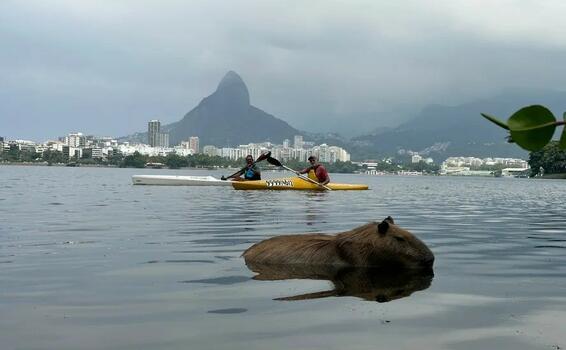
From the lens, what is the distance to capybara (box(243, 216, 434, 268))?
763 centimetres

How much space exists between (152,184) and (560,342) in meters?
36.5

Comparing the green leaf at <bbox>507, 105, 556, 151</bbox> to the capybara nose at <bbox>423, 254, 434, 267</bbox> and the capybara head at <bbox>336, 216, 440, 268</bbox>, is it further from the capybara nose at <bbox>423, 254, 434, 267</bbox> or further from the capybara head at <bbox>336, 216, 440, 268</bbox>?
the capybara nose at <bbox>423, 254, 434, 267</bbox>

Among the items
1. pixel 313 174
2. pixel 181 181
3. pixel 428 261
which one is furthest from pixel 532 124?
pixel 181 181

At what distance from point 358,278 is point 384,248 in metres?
0.73

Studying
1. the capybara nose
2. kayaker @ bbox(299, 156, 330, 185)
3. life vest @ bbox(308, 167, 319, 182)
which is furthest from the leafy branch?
life vest @ bbox(308, 167, 319, 182)

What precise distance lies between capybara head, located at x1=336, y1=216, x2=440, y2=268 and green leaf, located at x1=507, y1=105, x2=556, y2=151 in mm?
6385

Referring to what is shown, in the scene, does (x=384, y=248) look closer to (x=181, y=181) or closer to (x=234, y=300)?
(x=234, y=300)

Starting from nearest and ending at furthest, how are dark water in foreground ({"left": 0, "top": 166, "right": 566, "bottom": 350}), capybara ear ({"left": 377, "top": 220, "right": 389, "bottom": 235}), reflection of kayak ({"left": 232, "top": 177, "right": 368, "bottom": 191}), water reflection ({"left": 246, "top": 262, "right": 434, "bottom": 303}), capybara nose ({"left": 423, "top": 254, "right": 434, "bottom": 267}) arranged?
dark water in foreground ({"left": 0, "top": 166, "right": 566, "bottom": 350})
water reflection ({"left": 246, "top": 262, "right": 434, "bottom": 303})
capybara ear ({"left": 377, "top": 220, "right": 389, "bottom": 235})
capybara nose ({"left": 423, "top": 254, "right": 434, "bottom": 267})
reflection of kayak ({"left": 232, "top": 177, "right": 368, "bottom": 191})

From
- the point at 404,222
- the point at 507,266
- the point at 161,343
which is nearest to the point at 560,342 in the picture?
the point at 161,343

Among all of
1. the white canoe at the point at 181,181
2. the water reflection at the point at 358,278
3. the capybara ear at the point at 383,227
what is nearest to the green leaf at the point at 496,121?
the water reflection at the point at 358,278

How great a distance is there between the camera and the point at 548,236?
12.8m

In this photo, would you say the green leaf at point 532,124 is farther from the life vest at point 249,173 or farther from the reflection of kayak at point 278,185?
the life vest at point 249,173

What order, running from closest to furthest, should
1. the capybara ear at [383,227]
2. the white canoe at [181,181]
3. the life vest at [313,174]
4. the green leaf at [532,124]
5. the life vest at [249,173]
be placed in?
the green leaf at [532,124], the capybara ear at [383,227], the life vest at [313,174], the life vest at [249,173], the white canoe at [181,181]

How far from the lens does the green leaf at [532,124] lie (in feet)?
3.99
